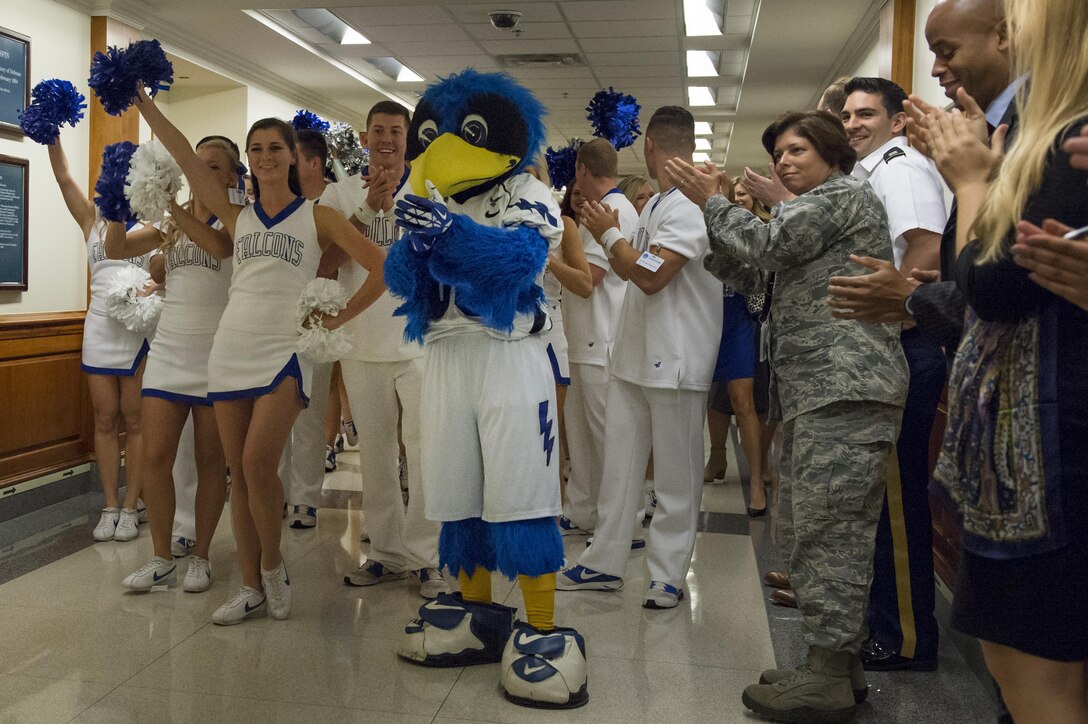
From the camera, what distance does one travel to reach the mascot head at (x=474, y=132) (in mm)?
2590

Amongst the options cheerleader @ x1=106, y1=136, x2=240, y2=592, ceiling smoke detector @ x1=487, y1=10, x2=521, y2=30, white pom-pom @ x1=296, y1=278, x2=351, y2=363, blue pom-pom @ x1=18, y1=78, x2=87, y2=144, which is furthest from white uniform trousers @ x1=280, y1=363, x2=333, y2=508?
ceiling smoke detector @ x1=487, y1=10, x2=521, y2=30

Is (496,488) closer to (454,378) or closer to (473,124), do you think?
(454,378)

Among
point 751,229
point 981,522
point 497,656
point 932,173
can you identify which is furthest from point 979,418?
point 497,656

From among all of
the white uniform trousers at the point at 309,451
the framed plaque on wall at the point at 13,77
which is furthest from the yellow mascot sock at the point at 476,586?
the framed plaque on wall at the point at 13,77

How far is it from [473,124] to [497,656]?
60.1 inches

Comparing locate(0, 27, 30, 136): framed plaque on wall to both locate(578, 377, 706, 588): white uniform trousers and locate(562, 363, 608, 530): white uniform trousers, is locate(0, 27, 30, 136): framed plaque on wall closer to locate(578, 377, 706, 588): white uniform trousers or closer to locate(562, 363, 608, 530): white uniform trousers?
locate(562, 363, 608, 530): white uniform trousers

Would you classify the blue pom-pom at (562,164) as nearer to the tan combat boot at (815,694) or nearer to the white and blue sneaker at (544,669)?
the white and blue sneaker at (544,669)

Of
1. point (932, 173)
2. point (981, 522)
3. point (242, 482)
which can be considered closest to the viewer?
point (981, 522)

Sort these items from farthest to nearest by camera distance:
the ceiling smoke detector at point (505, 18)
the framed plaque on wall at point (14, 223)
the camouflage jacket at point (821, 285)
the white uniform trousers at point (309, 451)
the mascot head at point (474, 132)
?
the ceiling smoke detector at point (505, 18), the framed plaque on wall at point (14, 223), the white uniform trousers at point (309, 451), the mascot head at point (474, 132), the camouflage jacket at point (821, 285)

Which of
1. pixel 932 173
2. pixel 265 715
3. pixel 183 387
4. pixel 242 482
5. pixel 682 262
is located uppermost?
pixel 932 173

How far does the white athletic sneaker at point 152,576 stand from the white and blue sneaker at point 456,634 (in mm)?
1069

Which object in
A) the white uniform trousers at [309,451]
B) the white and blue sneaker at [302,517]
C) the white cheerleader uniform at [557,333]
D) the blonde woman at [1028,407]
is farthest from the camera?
the white and blue sneaker at [302,517]

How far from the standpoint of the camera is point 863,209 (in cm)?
241

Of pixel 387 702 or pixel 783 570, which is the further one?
pixel 783 570
